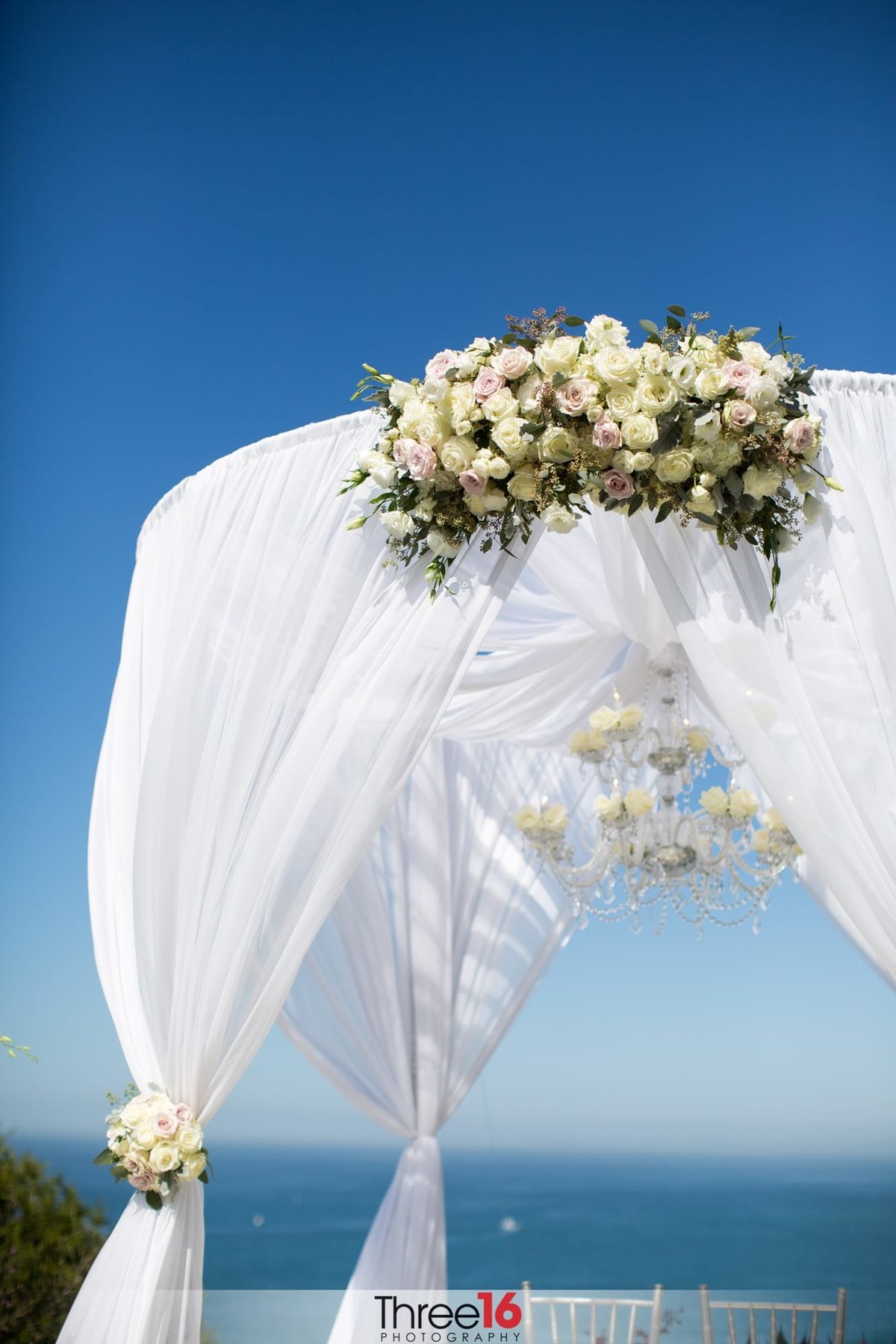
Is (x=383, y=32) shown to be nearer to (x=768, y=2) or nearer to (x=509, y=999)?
(x=768, y=2)

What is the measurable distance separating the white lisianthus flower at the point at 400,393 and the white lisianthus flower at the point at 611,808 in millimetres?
1453

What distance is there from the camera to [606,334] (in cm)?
208

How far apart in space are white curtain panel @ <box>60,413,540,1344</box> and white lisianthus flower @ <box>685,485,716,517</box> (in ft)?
1.14

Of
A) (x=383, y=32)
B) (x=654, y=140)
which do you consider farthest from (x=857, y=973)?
(x=383, y=32)

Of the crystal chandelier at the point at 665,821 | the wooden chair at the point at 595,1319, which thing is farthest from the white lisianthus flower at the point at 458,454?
the wooden chair at the point at 595,1319

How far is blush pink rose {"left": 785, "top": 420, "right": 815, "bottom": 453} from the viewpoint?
2000 millimetres

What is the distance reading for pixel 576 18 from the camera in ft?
14.0

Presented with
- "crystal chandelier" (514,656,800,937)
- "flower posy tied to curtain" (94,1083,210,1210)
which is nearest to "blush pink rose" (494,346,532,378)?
"crystal chandelier" (514,656,800,937)

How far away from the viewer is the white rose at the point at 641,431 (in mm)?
1993

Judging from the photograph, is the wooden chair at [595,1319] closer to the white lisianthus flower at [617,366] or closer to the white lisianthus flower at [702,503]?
the white lisianthus flower at [702,503]

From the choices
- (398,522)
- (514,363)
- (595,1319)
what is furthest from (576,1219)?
(514,363)

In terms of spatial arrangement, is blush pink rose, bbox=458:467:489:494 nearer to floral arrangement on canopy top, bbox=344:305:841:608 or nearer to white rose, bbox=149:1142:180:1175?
floral arrangement on canopy top, bbox=344:305:841:608

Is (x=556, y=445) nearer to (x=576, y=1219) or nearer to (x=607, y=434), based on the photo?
(x=607, y=434)

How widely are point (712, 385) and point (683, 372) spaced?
0.05 meters
